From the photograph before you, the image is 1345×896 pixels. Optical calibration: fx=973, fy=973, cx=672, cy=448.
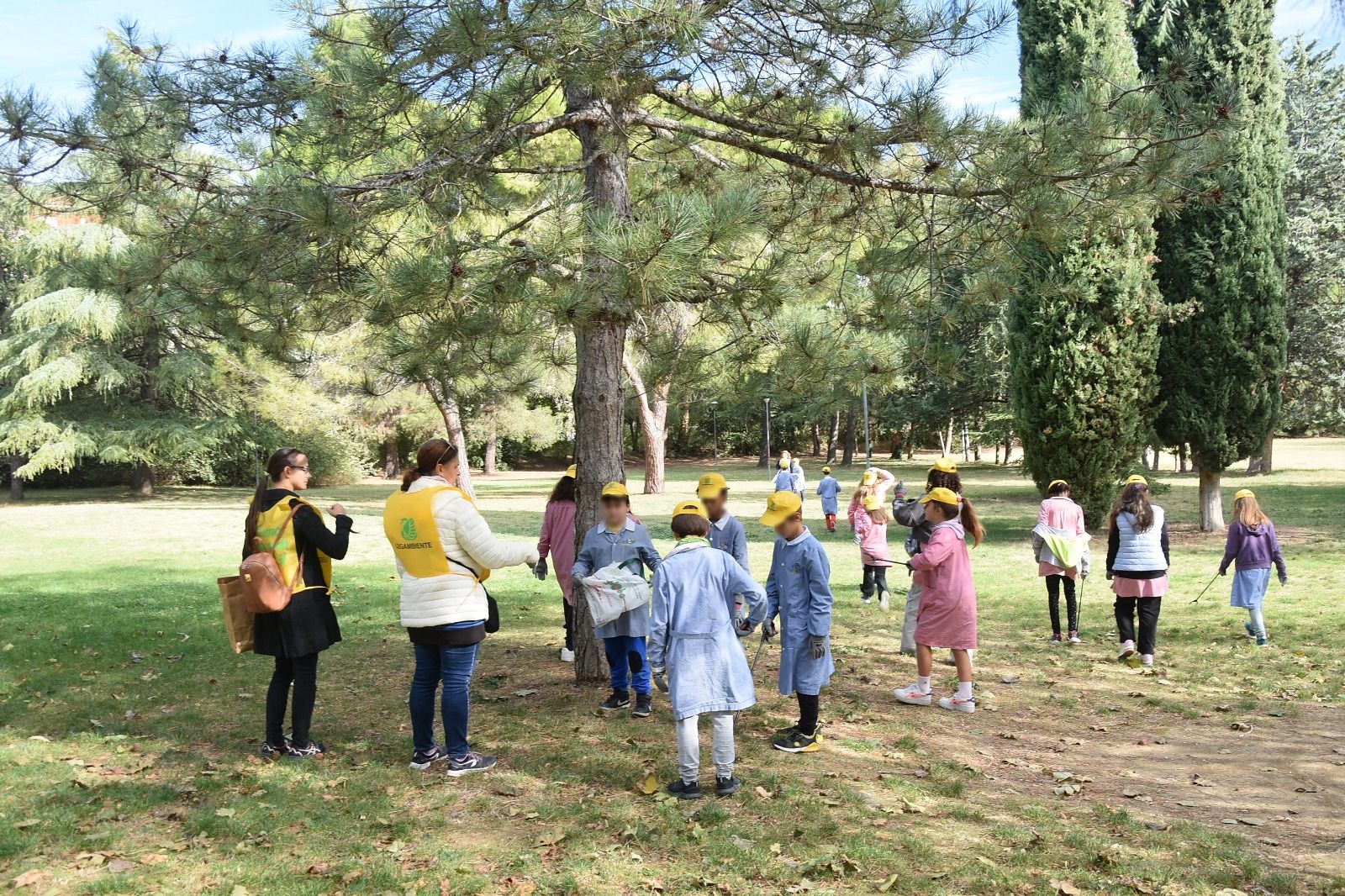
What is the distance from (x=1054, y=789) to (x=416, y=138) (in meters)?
5.59

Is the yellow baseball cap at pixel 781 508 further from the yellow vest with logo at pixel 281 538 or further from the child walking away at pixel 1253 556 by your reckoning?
the child walking away at pixel 1253 556

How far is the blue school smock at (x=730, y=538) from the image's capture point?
6719 mm

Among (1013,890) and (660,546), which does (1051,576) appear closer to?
(1013,890)

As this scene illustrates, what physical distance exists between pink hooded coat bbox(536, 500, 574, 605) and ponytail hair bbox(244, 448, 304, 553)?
264 centimetres

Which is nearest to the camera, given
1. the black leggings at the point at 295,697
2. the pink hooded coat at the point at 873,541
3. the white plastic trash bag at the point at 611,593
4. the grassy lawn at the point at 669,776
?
the grassy lawn at the point at 669,776

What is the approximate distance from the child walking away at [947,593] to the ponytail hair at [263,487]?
3.95 meters

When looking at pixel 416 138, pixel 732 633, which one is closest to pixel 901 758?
pixel 732 633

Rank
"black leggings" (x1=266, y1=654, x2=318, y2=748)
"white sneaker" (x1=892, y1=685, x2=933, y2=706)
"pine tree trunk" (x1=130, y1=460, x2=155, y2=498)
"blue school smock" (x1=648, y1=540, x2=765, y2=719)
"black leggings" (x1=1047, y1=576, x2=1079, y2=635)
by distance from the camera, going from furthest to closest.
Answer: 1. "pine tree trunk" (x1=130, y1=460, x2=155, y2=498)
2. "black leggings" (x1=1047, y1=576, x2=1079, y2=635)
3. "white sneaker" (x1=892, y1=685, x2=933, y2=706)
4. "black leggings" (x1=266, y1=654, x2=318, y2=748)
5. "blue school smock" (x1=648, y1=540, x2=765, y2=719)

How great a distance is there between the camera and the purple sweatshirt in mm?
8531

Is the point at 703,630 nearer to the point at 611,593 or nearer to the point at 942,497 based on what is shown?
the point at 611,593

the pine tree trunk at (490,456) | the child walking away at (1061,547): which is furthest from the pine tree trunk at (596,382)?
the pine tree trunk at (490,456)

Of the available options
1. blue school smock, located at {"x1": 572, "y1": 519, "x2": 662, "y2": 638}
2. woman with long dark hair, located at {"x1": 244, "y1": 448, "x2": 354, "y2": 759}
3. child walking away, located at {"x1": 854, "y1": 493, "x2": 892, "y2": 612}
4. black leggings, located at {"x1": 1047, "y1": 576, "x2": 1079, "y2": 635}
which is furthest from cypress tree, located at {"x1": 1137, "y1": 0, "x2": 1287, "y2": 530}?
woman with long dark hair, located at {"x1": 244, "y1": 448, "x2": 354, "y2": 759}

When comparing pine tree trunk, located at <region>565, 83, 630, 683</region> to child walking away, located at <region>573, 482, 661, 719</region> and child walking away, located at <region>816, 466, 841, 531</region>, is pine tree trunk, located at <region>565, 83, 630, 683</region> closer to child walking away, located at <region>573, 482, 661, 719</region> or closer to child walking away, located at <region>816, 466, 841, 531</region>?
child walking away, located at <region>573, 482, 661, 719</region>

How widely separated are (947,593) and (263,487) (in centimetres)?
434
